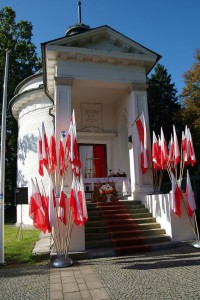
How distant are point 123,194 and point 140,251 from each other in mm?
4977

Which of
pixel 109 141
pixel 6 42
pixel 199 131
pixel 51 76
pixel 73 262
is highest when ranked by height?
pixel 6 42

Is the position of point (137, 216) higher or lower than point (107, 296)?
higher

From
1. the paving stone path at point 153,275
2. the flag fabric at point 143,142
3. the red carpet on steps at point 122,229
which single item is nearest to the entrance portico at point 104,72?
the flag fabric at point 143,142

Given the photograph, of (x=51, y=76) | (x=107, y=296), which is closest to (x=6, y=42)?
(x=51, y=76)

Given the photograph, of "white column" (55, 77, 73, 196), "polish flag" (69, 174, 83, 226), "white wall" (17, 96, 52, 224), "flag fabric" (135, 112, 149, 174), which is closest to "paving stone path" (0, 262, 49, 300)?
"polish flag" (69, 174, 83, 226)

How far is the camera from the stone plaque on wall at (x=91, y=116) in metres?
13.1

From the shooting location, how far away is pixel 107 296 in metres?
4.04

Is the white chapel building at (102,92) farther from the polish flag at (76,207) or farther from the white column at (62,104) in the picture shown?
the polish flag at (76,207)

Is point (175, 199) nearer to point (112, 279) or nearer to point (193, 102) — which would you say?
point (112, 279)

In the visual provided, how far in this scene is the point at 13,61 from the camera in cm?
2269

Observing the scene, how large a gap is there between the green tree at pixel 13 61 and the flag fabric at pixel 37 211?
16.6 meters

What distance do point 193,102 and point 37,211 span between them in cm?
1686

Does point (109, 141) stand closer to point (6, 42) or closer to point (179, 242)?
point (179, 242)

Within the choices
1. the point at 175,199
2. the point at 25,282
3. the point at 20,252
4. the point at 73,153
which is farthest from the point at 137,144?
the point at 25,282
